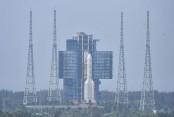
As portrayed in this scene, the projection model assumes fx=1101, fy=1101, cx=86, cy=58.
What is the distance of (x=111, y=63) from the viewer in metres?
104

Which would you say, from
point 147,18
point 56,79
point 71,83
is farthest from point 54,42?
point 71,83

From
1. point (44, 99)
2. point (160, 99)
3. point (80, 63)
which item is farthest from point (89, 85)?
point (160, 99)

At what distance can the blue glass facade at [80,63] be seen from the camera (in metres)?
104

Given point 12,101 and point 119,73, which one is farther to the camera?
point 12,101

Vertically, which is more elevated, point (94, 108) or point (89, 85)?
point (89, 85)

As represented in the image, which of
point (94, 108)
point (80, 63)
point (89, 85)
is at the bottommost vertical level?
point (94, 108)

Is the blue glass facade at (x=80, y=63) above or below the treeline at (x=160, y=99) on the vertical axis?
above

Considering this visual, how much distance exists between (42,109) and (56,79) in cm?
487

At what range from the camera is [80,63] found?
104 meters

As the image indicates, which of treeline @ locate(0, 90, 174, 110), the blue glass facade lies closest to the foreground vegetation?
treeline @ locate(0, 90, 174, 110)

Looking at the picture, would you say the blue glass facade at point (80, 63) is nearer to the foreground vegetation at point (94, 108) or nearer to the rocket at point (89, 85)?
the rocket at point (89, 85)

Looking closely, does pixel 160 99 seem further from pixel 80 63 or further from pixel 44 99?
pixel 44 99

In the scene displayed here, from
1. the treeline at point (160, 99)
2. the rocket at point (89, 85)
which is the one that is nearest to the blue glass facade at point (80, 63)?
the rocket at point (89, 85)

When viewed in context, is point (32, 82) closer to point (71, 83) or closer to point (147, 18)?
point (147, 18)
